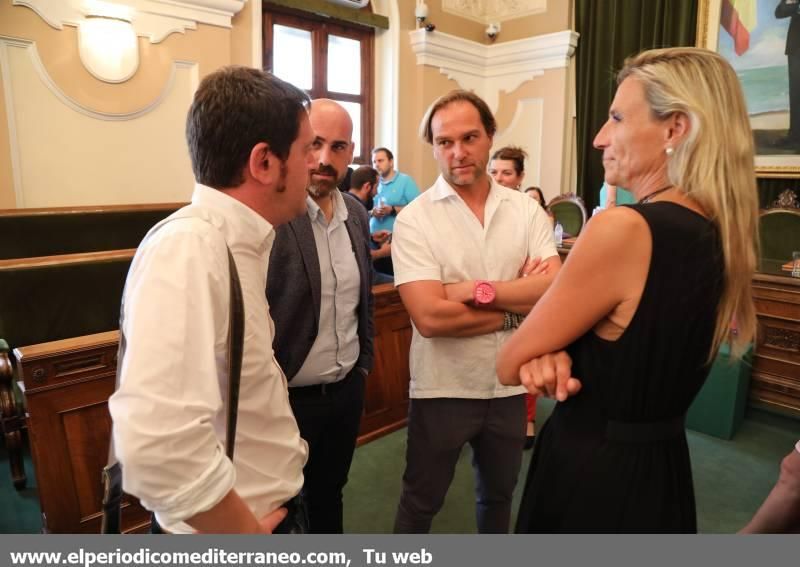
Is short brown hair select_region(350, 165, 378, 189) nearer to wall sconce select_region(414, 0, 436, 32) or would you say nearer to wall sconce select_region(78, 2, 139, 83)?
wall sconce select_region(78, 2, 139, 83)

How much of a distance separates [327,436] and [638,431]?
37.7 inches

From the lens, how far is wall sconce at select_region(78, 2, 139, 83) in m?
4.15

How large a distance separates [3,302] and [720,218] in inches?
111

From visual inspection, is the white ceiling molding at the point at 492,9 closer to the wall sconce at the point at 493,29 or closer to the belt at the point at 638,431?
the wall sconce at the point at 493,29

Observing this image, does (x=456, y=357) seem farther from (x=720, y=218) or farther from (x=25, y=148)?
(x=25, y=148)

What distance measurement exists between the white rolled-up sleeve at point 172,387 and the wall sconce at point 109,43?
432cm

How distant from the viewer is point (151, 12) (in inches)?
174

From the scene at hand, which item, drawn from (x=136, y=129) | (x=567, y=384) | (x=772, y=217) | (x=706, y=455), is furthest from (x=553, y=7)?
(x=567, y=384)

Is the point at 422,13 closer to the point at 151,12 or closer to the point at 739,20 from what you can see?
the point at 151,12

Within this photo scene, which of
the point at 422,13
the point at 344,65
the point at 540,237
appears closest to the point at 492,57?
the point at 422,13

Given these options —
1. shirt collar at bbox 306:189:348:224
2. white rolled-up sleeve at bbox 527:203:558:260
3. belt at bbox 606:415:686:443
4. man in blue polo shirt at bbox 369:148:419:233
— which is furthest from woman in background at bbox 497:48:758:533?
man in blue polo shirt at bbox 369:148:419:233

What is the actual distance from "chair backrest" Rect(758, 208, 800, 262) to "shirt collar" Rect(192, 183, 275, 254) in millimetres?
4283

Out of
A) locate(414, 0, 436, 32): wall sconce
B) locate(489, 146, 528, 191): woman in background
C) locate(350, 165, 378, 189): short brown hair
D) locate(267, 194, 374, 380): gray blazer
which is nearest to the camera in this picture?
locate(267, 194, 374, 380): gray blazer

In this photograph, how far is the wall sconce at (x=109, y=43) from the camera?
415 centimetres
